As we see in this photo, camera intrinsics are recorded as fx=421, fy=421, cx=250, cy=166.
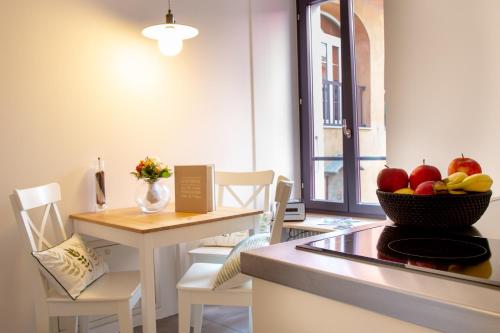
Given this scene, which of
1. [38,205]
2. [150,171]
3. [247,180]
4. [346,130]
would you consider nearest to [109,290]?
[38,205]

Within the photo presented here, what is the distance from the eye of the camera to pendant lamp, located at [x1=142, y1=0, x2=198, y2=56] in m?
2.31

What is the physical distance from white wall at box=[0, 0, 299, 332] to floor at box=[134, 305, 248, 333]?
768 millimetres

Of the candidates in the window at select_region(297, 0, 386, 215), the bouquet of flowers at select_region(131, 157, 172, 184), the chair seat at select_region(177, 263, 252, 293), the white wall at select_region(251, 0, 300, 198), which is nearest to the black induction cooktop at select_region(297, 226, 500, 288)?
the chair seat at select_region(177, 263, 252, 293)

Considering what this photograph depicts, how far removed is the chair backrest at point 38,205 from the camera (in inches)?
71.7

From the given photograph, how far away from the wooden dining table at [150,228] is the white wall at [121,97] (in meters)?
0.31

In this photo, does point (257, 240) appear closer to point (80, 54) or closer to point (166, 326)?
point (166, 326)

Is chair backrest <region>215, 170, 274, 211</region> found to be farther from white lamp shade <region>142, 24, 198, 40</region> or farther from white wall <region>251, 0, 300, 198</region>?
white lamp shade <region>142, 24, 198, 40</region>

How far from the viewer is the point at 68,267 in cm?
183

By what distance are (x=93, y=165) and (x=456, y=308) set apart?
2.28m

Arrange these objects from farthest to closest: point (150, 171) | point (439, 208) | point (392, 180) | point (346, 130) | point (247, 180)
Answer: point (346, 130) < point (247, 180) < point (150, 171) < point (392, 180) < point (439, 208)

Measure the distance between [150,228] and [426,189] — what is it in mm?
1226

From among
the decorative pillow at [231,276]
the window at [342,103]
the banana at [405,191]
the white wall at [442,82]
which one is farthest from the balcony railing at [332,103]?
the banana at [405,191]

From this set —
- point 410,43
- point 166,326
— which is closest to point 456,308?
point 166,326

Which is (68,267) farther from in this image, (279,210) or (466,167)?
(466,167)
